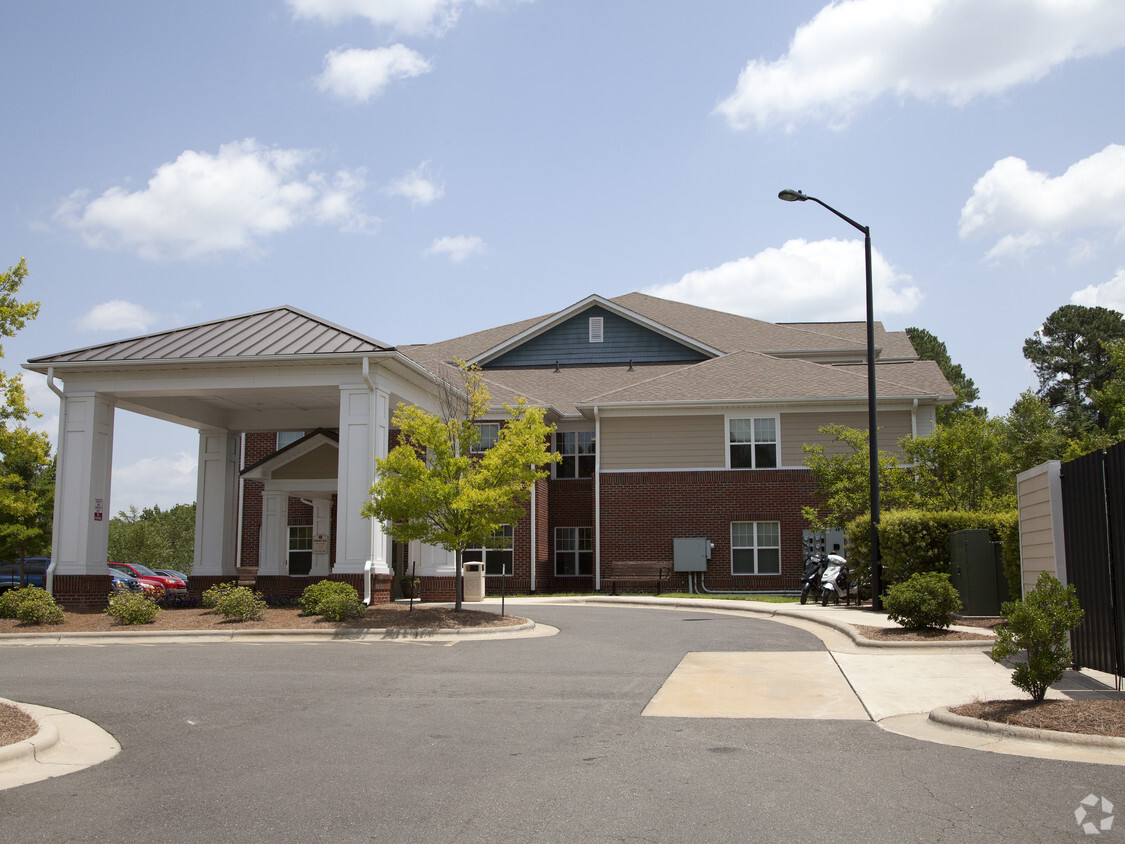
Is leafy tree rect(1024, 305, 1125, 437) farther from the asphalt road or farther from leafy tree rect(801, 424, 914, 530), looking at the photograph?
the asphalt road

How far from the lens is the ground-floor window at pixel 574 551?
33.4 meters

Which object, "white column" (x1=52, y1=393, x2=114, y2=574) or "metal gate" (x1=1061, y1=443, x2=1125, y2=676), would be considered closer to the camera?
"metal gate" (x1=1061, y1=443, x2=1125, y2=676)

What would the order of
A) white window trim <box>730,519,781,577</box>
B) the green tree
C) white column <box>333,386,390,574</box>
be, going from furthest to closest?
white window trim <box>730,519,781,577</box>, white column <box>333,386,390,574</box>, the green tree

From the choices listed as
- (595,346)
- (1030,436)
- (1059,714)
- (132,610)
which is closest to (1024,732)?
(1059,714)

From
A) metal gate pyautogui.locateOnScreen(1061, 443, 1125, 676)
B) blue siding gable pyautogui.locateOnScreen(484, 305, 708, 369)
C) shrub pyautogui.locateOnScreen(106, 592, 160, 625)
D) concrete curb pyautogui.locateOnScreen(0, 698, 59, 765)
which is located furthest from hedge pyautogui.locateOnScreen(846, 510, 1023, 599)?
blue siding gable pyautogui.locateOnScreen(484, 305, 708, 369)

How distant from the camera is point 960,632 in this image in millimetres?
14961

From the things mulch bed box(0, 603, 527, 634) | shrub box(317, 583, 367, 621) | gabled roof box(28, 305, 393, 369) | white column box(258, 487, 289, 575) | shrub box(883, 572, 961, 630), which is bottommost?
mulch bed box(0, 603, 527, 634)

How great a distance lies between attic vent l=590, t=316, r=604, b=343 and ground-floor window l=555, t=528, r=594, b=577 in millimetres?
8884

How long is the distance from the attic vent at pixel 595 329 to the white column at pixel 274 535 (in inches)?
557

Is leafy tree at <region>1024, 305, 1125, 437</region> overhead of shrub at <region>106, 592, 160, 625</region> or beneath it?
overhead

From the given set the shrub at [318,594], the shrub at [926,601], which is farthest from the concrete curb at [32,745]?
the shrub at [926,601]

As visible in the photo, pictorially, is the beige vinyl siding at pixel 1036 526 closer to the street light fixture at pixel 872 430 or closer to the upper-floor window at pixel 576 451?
the street light fixture at pixel 872 430

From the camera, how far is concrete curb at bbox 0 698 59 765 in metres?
7.61

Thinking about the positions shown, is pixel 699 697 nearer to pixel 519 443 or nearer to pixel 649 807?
pixel 649 807
